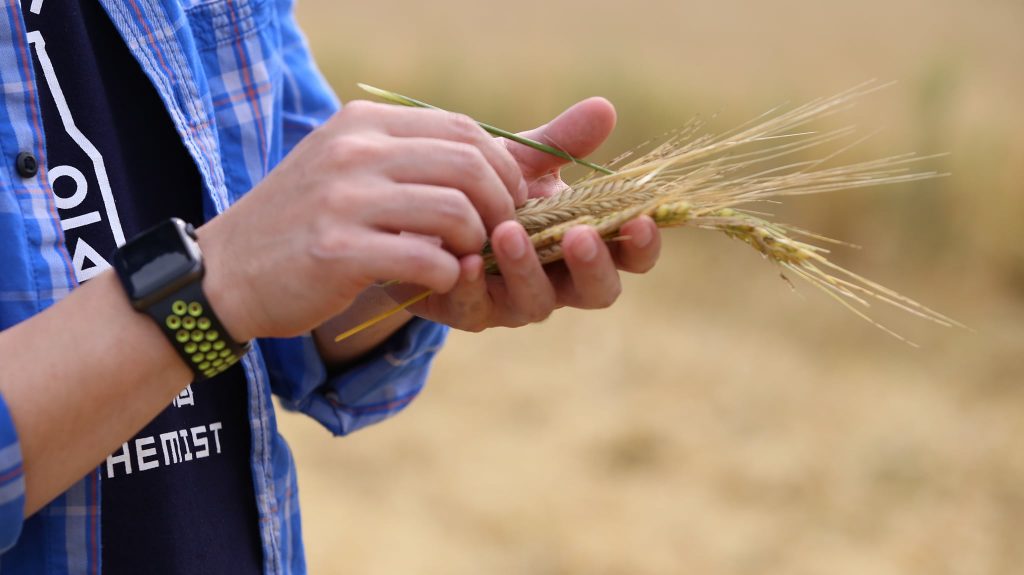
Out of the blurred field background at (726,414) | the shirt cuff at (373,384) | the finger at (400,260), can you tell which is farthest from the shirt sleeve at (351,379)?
the blurred field background at (726,414)

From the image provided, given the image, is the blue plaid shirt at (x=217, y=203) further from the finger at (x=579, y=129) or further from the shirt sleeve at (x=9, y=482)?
the finger at (x=579, y=129)

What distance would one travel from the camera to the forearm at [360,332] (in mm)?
1514

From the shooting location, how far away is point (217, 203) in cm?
144

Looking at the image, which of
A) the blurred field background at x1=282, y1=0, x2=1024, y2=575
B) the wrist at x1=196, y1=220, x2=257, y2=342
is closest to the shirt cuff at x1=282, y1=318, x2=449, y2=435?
the wrist at x1=196, y1=220, x2=257, y2=342

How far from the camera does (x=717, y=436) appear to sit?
500cm

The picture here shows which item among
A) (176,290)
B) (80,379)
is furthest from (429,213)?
(80,379)

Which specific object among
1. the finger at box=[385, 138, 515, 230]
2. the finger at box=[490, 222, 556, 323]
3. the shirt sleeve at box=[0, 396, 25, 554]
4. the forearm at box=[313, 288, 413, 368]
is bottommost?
the forearm at box=[313, 288, 413, 368]

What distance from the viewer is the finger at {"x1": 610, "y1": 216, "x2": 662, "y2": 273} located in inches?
49.4

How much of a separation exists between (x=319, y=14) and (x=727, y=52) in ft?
18.0

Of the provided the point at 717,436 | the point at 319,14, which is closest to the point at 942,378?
the point at 717,436

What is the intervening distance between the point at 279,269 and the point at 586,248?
381mm

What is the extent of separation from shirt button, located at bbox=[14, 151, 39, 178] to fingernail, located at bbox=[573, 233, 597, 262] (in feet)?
2.19

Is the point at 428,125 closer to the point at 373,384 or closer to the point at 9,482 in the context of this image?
the point at 9,482

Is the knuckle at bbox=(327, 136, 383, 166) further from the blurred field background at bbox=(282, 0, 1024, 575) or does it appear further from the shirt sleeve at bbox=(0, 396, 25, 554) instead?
the blurred field background at bbox=(282, 0, 1024, 575)
